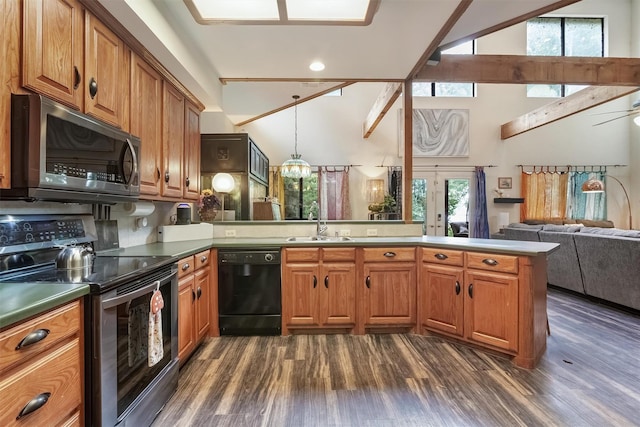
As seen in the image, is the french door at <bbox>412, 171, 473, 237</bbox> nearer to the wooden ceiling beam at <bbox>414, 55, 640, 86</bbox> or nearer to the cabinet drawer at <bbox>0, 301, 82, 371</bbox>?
the wooden ceiling beam at <bbox>414, 55, 640, 86</bbox>

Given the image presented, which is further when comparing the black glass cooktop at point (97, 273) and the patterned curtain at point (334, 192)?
the patterned curtain at point (334, 192)

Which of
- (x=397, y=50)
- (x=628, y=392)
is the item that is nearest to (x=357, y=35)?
(x=397, y=50)

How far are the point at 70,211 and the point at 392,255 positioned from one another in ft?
7.85

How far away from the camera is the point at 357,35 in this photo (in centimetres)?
243

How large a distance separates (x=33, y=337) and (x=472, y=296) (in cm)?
262

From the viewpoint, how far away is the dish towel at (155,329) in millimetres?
1575

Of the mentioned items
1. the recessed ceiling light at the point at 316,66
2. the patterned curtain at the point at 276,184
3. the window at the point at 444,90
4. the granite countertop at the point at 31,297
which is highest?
the window at the point at 444,90

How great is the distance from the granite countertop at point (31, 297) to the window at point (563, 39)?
908 cm

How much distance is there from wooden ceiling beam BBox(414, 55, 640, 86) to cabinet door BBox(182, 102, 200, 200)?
2.53 meters

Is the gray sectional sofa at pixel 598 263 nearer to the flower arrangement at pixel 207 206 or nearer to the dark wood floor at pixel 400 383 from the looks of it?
the dark wood floor at pixel 400 383

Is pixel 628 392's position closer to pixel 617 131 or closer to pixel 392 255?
pixel 392 255

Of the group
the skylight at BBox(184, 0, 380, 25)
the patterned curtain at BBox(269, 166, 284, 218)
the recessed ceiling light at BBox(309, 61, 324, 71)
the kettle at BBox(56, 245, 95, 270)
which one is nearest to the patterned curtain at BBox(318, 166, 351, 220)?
the patterned curtain at BBox(269, 166, 284, 218)

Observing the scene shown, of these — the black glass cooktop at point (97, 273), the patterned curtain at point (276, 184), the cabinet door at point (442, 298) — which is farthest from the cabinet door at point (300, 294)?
the patterned curtain at point (276, 184)

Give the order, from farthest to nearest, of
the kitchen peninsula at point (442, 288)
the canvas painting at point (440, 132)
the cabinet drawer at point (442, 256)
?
the canvas painting at point (440, 132)
the cabinet drawer at point (442, 256)
the kitchen peninsula at point (442, 288)
